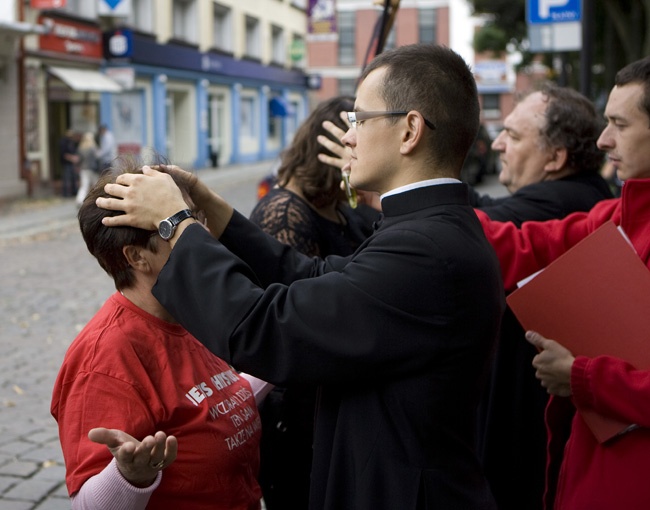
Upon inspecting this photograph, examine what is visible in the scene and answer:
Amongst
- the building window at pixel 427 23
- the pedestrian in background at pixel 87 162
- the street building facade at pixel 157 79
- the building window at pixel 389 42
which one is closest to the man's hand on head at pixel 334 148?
the building window at pixel 389 42

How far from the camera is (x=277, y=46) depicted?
4128 cm

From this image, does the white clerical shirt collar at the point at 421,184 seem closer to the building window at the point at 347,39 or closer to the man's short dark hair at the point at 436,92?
the man's short dark hair at the point at 436,92

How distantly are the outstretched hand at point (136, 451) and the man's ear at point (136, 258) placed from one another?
18.4 inches

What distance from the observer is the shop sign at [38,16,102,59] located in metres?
22.1

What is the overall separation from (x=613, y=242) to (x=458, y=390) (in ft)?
2.23

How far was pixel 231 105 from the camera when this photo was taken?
1390 inches

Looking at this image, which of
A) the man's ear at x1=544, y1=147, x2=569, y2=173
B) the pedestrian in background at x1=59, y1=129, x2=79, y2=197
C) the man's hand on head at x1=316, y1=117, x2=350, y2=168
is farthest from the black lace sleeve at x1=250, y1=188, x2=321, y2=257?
the pedestrian in background at x1=59, y1=129, x2=79, y2=197

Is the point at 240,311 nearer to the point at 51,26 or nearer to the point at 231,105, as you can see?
the point at 51,26

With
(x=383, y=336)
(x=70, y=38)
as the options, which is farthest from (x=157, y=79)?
(x=383, y=336)

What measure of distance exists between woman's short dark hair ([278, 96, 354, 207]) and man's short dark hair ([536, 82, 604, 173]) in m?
0.80

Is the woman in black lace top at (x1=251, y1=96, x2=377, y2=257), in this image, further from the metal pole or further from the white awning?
the white awning

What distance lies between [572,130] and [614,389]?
4.99ft

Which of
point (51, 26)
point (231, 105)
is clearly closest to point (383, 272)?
point (51, 26)

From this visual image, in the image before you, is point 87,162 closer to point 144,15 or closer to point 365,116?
point 144,15
